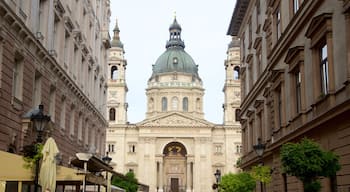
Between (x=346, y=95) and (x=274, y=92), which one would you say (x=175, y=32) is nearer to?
(x=274, y=92)

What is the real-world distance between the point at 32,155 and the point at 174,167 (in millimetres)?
91578

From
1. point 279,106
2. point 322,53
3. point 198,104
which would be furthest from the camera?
point 198,104

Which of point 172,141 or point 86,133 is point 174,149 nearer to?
point 172,141

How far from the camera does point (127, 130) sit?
102 meters

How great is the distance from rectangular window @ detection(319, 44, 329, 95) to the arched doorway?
85.7 meters

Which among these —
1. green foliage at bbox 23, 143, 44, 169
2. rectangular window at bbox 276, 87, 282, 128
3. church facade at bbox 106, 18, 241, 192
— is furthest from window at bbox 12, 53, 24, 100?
church facade at bbox 106, 18, 241, 192

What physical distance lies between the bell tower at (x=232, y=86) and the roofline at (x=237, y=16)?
55490mm

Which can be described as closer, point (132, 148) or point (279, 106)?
point (279, 106)

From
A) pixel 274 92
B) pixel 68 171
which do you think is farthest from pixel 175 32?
pixel 68 171

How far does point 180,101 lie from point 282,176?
84.4 m

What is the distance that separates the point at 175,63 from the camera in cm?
11638

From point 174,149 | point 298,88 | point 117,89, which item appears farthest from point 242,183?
point 174,149

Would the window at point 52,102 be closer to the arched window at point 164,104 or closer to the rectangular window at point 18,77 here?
the rectangular window at point 18,77

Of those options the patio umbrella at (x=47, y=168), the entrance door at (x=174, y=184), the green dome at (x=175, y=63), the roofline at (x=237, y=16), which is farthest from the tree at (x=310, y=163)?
the green dome at (x=175, y=63)
